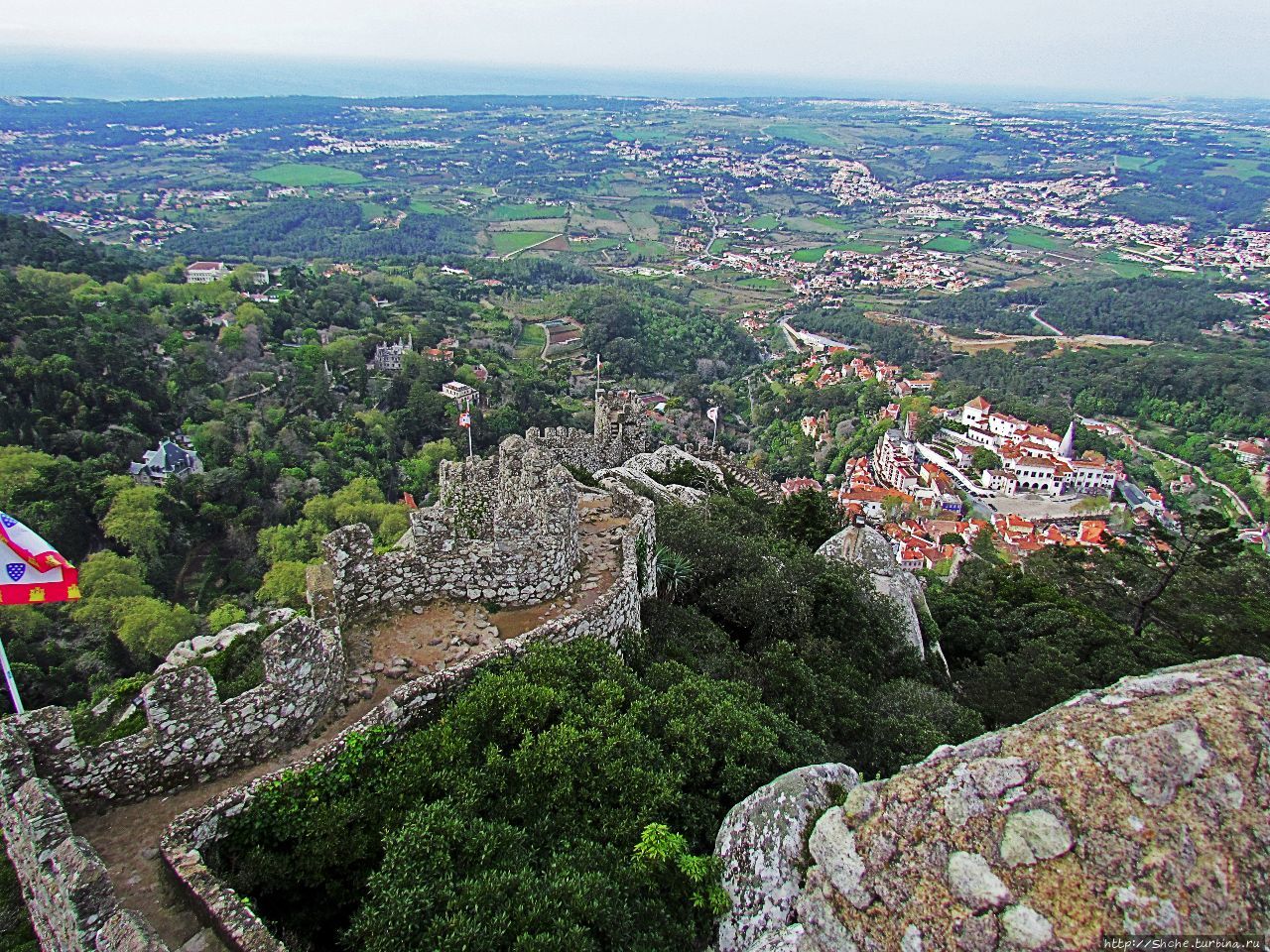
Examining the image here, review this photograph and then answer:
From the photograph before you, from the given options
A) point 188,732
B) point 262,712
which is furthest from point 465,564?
point 188,732

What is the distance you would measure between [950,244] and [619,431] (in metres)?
170

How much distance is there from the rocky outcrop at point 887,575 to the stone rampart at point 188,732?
462 inches

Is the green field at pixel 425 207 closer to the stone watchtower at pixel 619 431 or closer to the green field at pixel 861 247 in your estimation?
the green field at pixel 861 247

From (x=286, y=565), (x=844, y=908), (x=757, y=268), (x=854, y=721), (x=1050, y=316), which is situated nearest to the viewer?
(x=844, y=908)

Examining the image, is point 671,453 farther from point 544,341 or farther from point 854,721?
point 544,341

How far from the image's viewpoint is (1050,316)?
12094 centimetres

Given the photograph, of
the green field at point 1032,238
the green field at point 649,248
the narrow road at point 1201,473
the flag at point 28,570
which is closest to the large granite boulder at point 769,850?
the flag at point 28,570

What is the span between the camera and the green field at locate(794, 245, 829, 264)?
6240 inches

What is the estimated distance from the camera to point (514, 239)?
159750mm

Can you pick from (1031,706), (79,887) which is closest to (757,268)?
(1031,706)

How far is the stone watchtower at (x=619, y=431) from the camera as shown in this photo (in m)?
23.3

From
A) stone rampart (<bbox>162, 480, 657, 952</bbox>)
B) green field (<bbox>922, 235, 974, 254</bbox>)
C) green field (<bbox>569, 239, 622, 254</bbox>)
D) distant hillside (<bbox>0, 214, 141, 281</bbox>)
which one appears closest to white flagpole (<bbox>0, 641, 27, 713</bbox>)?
stone rampart (<bbox>162, 480, 657, 952</bbox>)

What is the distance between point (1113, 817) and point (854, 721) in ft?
19.1

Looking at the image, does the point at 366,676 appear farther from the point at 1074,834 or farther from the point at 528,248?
the point at 528,248
